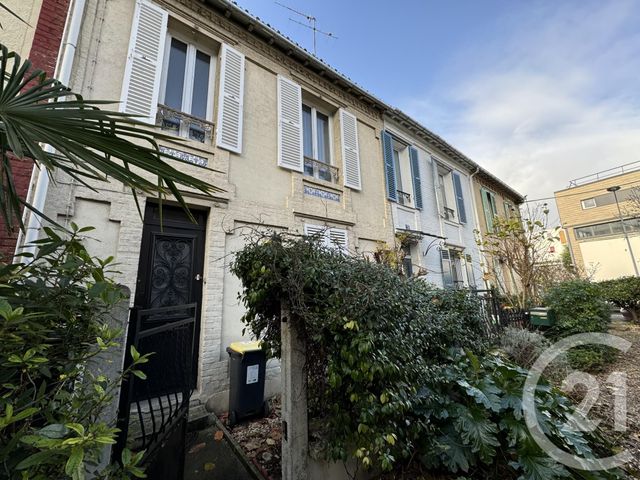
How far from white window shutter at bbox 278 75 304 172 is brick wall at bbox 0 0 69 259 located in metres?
3.45

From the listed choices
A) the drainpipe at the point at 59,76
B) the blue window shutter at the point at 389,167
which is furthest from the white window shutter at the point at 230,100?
the blue window shutter at the point at 389,167

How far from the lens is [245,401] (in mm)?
3414

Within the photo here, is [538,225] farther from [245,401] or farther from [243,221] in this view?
[245,401]

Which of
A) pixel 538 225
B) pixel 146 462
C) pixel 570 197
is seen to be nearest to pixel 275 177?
pixel 146 462

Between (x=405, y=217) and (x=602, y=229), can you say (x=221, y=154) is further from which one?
(x=602, y=229)

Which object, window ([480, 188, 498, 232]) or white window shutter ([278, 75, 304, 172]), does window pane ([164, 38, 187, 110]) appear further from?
window ([480, 188, 498, 232])

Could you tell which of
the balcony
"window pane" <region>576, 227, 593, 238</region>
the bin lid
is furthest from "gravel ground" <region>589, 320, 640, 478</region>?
"window pane" <region>576, 227, 593, 238</region>

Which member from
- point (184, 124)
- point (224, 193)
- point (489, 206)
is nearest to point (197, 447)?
point (224, 193)

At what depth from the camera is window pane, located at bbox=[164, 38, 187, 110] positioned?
474 cm

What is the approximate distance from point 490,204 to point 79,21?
14567 mm

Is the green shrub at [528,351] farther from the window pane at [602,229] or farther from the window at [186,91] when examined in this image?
the window pane at [602,229]

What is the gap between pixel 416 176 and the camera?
8.87 meters

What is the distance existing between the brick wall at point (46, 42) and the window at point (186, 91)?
130 centimetres

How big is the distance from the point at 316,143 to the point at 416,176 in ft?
13.0
